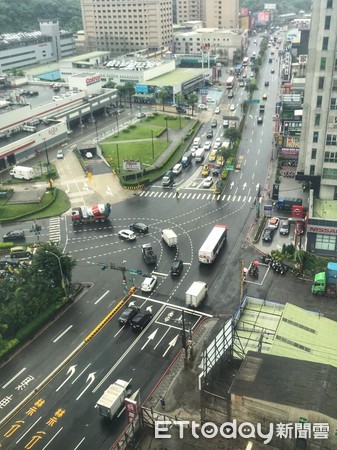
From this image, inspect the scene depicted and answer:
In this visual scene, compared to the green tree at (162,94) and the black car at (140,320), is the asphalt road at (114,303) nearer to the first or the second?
the black car at (140,320)

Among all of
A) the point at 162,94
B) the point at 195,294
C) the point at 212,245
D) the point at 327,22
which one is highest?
the point at 327,22

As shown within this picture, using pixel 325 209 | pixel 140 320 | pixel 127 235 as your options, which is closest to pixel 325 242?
pixel 325 209

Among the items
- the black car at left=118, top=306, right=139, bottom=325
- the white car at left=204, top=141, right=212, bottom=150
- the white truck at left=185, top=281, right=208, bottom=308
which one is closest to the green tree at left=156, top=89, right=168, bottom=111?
the white car at left=204, top=141, right=212, bottom=150

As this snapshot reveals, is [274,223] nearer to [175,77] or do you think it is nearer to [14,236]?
[14,236]

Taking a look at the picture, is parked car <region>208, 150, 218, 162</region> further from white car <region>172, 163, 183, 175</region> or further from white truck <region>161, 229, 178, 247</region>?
white truck <region>161, 229, 178, 247</region>

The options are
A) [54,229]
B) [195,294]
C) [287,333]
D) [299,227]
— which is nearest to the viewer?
[287,333]

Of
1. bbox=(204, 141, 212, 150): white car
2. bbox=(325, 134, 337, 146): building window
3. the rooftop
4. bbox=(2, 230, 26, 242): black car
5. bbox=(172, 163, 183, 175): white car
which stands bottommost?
bbox=(2, 230, 26, 242): black car
